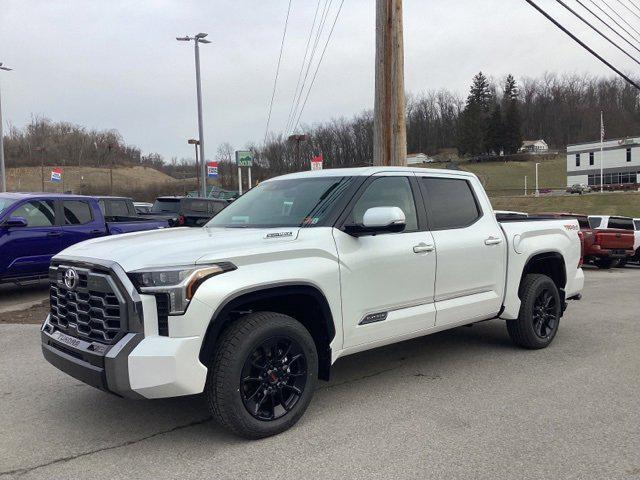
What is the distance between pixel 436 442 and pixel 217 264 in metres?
1.89

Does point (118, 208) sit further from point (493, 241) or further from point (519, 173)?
point (519, 173)

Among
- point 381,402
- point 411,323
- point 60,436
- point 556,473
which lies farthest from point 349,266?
point 60,436

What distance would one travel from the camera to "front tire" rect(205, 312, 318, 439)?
3.60m

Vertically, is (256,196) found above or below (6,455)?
above

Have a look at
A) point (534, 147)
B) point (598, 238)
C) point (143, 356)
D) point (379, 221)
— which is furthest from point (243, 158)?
point (534, 147)

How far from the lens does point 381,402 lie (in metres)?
4.57

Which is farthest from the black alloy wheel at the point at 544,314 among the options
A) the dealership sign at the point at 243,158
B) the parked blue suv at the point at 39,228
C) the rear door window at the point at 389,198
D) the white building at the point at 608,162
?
the white building at the point at 608,162

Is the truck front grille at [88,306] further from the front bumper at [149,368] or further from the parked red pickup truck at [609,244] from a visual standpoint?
the parked red pickup truck at [609,244]

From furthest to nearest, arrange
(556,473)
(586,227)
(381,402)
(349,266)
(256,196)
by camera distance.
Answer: (586,227), (256,196), (381,402), (349,266), (556,473)

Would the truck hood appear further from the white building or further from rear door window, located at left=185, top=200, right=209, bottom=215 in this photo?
the white building

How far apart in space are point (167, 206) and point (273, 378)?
1451cm

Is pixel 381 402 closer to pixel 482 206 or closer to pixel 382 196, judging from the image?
pixel 382 196

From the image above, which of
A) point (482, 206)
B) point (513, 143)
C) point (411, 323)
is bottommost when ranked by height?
point (411, 323)

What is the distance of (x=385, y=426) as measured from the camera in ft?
13.3
